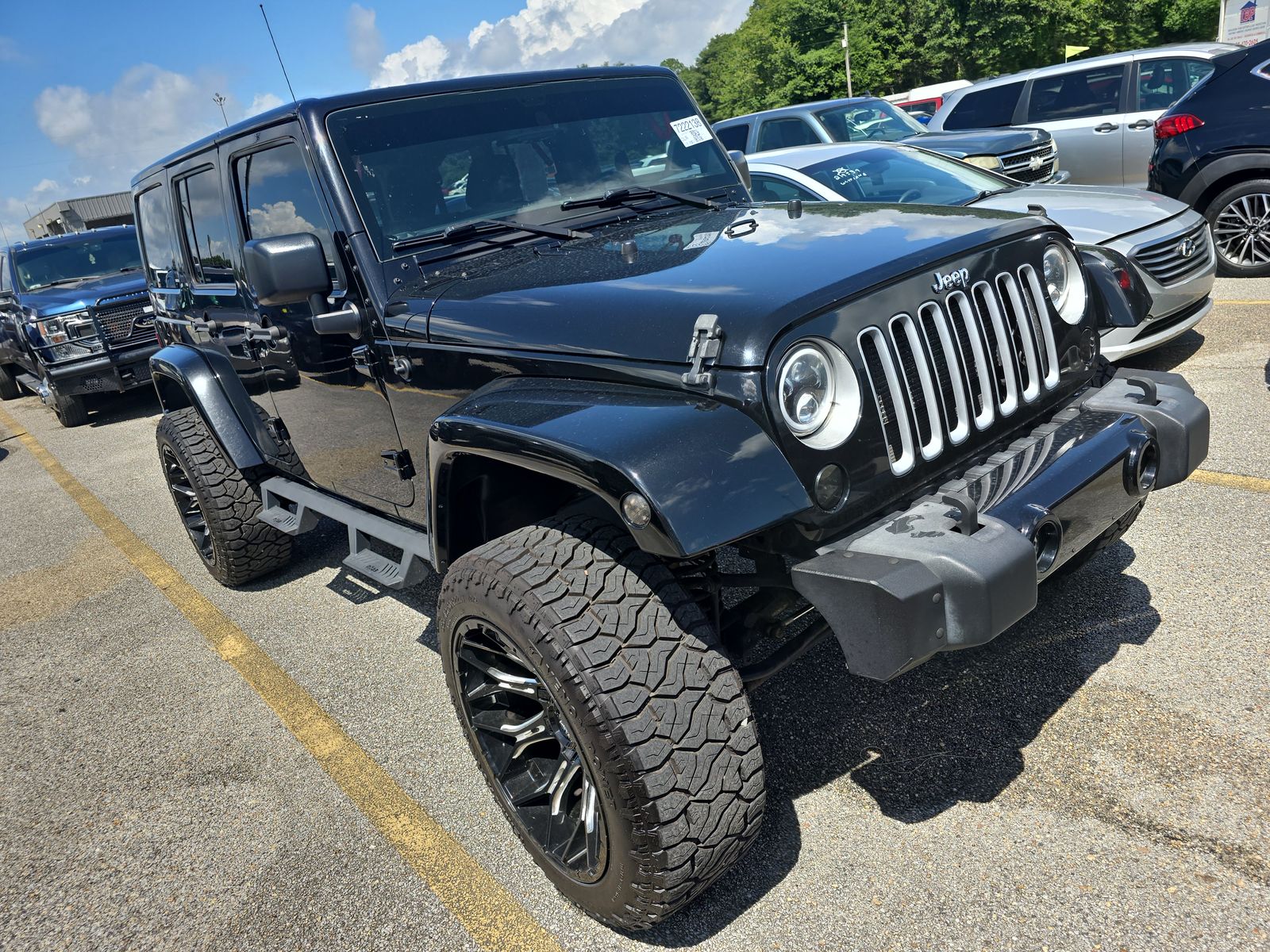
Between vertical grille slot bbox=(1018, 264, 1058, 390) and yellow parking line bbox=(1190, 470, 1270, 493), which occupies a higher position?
vertical grille slot bbox=(1018, 264, 1058, 390)

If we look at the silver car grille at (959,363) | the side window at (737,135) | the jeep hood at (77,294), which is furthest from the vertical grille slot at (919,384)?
the jeep hood at (77,294)

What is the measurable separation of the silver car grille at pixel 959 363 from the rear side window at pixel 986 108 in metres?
8.77

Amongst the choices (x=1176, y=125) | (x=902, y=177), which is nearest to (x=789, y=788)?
(x=902, y=177)

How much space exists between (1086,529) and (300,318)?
2.70 m

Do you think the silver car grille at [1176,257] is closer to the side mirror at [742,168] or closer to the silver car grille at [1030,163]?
the silver car grille at [1030,163]

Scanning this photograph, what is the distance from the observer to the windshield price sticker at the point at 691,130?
3.73m

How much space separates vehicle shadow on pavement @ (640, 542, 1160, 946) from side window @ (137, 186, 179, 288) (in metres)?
3.67

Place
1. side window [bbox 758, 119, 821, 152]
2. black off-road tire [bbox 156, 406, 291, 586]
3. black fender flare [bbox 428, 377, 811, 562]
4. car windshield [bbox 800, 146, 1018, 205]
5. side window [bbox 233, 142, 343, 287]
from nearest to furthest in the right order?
black fender flare [bbox 428, 377, 811, 562] < side window [bbox 233, 142, 343, 287] < black off-road tire [bbox 156, 406, 291, 586] < car windshield [bbox 800, 146, 1018, 205] < side window [bbox 758, 119, 821, 152]

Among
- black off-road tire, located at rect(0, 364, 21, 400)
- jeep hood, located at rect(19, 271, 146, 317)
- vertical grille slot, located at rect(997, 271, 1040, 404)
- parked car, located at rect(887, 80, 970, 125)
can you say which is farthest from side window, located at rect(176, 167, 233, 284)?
parked car, located at rect(887, 80, 970, 125)

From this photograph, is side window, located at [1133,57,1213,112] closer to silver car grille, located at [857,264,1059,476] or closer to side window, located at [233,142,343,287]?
silver car grille, located at [857,264,1059,476]

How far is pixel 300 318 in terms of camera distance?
3506mm

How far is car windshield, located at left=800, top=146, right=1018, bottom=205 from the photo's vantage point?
633 cm

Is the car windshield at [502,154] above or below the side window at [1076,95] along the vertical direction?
above

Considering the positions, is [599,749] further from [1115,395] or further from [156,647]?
[156,647]
